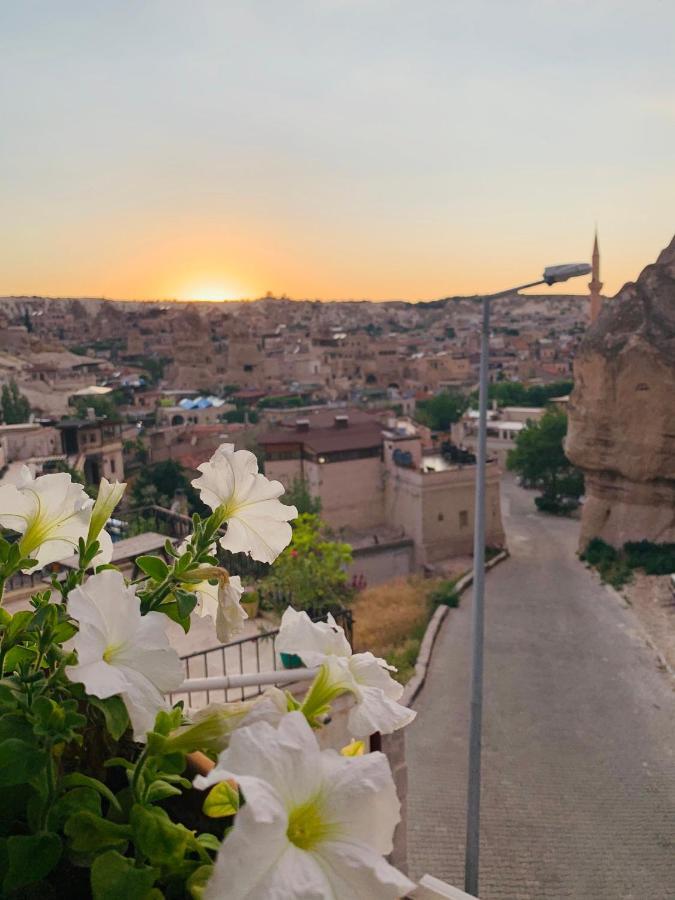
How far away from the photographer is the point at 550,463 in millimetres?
25281

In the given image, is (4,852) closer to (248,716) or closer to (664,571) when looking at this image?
(248,716)

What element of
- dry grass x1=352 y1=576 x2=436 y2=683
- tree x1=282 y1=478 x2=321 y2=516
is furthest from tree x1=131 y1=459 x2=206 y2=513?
dry grass x1=352 y1=576 x2=436 y2=683

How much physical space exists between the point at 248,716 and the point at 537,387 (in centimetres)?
4325

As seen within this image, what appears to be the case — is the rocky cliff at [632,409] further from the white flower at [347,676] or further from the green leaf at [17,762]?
the green leaf at [17,762]

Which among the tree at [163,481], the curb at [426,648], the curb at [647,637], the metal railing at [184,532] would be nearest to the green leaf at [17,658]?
the metal railing at [184,532]

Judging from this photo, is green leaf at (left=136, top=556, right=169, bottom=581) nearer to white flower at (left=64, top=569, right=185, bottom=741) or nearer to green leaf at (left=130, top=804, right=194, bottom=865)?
white flower at (left=64, top=569, right=185, bottom=741)

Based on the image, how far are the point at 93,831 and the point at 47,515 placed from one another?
41 cm

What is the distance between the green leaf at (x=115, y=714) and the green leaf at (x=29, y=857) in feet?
0.32

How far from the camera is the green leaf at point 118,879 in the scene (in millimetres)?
664

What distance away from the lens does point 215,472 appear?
1.01 m

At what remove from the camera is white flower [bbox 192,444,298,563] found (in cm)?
101

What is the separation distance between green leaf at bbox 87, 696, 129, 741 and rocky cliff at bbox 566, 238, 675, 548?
16138 millimetres

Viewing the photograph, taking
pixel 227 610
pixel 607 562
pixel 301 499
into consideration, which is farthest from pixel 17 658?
pixel 607 562

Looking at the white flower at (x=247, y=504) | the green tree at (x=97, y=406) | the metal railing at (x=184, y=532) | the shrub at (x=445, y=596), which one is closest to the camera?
the white flower at (x=247, y=504)
